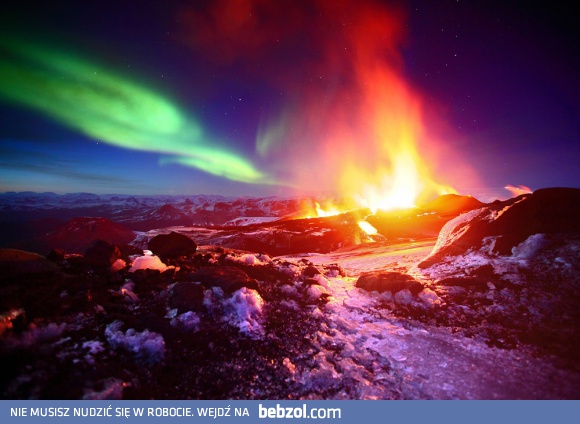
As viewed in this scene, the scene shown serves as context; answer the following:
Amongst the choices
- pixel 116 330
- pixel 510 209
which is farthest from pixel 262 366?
pixel 510 209

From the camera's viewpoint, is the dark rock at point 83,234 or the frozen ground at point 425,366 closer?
the frozen ground at point 425,366

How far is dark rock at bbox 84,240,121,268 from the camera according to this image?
9.50 meters

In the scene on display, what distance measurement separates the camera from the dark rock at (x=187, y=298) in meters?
7.22

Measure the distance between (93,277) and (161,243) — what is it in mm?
4185

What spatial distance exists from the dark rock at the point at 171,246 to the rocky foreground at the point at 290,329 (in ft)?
2.92

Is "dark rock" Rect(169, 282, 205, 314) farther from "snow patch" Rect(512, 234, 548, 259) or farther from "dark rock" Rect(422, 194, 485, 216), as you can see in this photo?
"dark rock" Rect(422, 194, 485, 216)

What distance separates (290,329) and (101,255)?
8.02 meters

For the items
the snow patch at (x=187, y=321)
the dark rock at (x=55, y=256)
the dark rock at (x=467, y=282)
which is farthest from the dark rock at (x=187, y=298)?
the dark rock at (x=467, y=282)

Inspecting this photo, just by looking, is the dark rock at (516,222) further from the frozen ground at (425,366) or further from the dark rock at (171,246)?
the dark rock at (171,246)

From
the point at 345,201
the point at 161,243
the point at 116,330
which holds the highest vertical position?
the point at 345,201

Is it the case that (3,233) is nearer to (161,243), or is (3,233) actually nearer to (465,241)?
(161,243)

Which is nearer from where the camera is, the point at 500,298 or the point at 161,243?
the point at 500,298

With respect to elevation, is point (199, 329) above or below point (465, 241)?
below

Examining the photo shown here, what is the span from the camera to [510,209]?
12.8 meters
